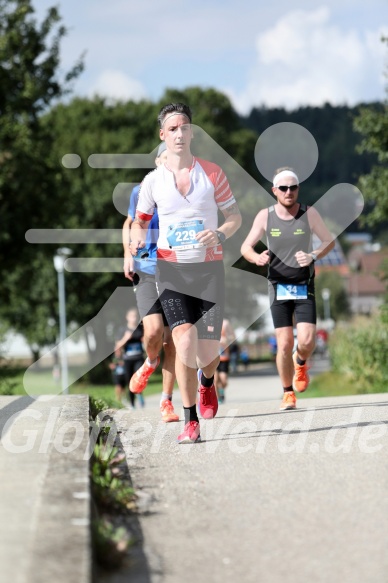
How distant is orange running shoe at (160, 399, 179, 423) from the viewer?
9266 millimetres

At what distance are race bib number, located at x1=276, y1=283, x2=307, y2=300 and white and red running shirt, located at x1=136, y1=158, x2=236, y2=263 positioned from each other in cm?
215

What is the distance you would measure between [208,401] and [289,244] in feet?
5.81

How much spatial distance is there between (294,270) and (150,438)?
2397 mm

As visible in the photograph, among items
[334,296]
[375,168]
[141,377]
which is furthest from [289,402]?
[334,296]

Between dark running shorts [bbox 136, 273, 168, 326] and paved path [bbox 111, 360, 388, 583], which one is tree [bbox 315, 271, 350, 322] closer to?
dark running shorts [bbox 136, 273, 168, 326]

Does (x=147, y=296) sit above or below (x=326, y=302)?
above

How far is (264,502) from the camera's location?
18.0 feet

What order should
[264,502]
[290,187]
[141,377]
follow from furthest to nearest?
1. [141,377]
2. [290,187]
3. [264,502]

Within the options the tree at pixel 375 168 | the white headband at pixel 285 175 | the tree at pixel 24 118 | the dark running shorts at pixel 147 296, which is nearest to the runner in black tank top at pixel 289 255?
the white headband at pixel 285 175

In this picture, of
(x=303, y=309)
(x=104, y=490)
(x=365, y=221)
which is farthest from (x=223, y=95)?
(x=104, y=490)

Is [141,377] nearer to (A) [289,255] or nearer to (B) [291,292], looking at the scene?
(B) [291,292]

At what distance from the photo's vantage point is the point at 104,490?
17.7 ft

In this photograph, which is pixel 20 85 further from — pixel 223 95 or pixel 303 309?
pixel 223 95

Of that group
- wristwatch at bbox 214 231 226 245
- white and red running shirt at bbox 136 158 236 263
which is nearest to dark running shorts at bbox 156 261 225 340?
white and red running shirt at bbox 136 158 236 263
